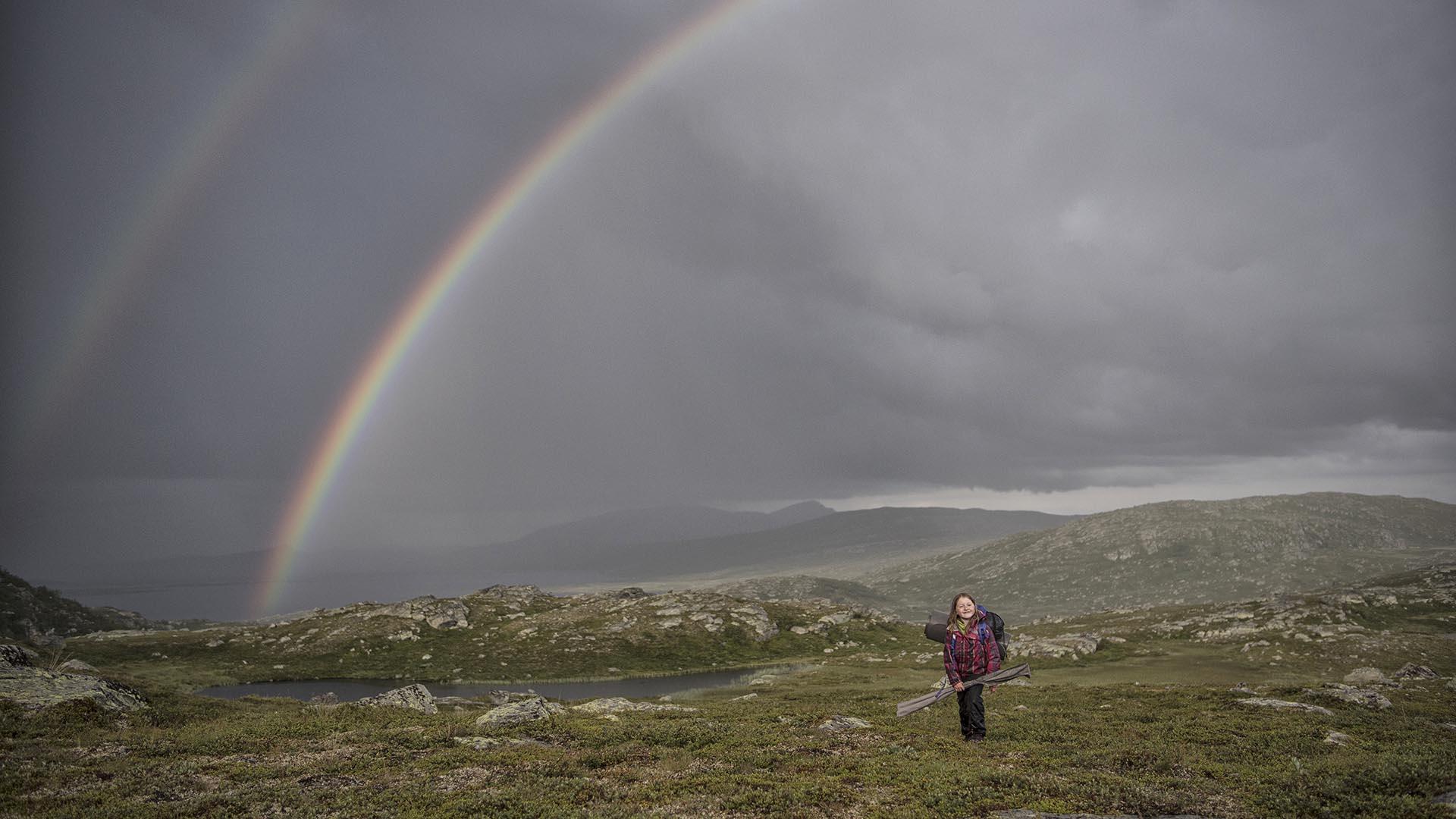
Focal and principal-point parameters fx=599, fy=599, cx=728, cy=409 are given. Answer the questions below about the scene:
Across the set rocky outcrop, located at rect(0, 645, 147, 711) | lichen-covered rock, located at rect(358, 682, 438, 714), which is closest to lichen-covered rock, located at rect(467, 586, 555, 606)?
lichen-covered rock, located at rect(358, 682, 438, 714)

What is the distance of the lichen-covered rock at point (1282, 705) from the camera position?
3309cm

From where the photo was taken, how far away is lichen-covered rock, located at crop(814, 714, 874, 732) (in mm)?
30594

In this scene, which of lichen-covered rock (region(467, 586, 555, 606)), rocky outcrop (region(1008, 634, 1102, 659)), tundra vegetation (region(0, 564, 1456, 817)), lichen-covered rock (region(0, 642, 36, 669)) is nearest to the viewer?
tundra vegetation (region(0, 564, 1456, 817))

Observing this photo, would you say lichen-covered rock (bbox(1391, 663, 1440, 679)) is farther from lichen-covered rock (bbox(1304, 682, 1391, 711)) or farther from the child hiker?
the child hiker

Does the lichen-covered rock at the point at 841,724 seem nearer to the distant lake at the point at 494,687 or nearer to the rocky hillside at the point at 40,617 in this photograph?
the distant lake at the point at 494,687

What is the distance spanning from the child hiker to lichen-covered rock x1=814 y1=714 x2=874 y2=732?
26.2ft

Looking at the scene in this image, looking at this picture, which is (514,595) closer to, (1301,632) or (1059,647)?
(1059,647)

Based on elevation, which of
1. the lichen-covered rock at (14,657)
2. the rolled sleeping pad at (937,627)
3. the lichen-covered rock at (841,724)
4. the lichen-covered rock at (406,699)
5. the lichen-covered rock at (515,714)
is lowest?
the lichen-covered rock at (406,699)

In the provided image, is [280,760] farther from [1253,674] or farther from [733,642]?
[733,642]

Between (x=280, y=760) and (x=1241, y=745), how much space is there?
40092 millimetres

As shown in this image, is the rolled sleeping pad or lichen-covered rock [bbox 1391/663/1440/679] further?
lichen-covered rock [bbox 1391/663/1440/679]

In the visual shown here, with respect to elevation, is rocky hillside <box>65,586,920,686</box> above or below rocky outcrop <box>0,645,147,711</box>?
below

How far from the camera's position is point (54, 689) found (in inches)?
1262

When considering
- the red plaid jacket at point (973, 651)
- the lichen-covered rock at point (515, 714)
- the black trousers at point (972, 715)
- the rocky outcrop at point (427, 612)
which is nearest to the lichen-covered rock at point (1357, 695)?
the black trousers at point (972, 715)
